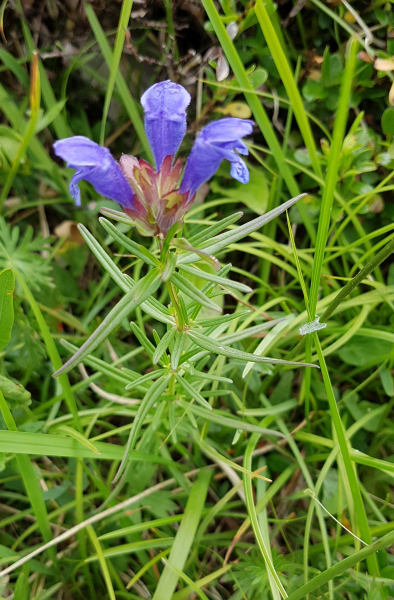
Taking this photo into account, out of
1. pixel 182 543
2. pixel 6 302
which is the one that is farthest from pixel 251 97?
pixel 182 543

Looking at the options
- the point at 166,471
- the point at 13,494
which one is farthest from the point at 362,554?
the point at 13,494

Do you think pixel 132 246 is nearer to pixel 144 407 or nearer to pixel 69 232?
pixel 144 407

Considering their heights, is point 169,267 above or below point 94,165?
below

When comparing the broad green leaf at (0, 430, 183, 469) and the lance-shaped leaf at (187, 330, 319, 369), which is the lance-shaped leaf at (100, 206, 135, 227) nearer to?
the lance-shaped leaf at (187, 330, 319, 369)

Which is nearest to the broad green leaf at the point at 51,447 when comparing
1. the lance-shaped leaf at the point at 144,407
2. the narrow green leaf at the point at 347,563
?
the lance-shaped leaf at the point at 144,407

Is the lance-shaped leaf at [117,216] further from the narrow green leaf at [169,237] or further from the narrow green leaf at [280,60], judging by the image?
the narrow green leaf at [280,60]

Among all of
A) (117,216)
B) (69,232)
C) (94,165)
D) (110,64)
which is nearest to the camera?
(94,165)
